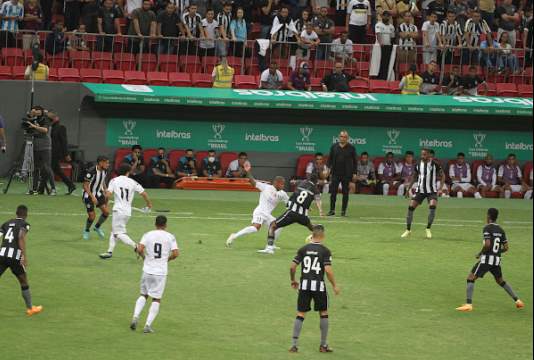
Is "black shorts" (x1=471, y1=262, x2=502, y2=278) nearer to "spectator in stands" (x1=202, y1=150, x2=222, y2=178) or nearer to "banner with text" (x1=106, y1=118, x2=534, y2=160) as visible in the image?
"spectator in stands" (x1=202, y1=150, x2=222, y2=178)

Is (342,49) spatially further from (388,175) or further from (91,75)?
(91,75)

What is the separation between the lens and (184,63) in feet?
106

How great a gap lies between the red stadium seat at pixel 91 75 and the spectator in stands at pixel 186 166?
331 centimetres

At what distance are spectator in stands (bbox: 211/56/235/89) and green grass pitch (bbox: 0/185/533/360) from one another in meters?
5.81

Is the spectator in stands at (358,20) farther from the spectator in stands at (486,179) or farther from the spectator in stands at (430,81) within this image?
→ the spectator in stands at (486,179)

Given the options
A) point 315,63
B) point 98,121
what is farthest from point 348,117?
point 98,121

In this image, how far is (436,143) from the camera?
32938 millimetres

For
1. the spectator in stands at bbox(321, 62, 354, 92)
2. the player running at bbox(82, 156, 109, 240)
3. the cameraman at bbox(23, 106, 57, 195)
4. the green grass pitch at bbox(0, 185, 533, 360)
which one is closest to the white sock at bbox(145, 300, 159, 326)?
the green grass pitch at bbox(0, 185, 533, 360)

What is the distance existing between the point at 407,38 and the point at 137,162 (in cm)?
945

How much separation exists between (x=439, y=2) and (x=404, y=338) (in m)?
20.4

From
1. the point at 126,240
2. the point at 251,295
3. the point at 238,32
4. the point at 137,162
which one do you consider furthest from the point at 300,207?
the point at 238,32

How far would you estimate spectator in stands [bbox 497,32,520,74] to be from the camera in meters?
34.0

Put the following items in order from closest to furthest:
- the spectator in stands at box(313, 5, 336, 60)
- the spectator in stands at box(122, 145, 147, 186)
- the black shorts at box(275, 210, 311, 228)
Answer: the black shorts at box(275, 210, 311, 228), the spectator in stands at box(122, 145, 147, 186), the spectator in stands at box(313, 5, 336, 60)

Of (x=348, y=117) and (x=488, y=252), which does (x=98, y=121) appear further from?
(x=488, y=252)
